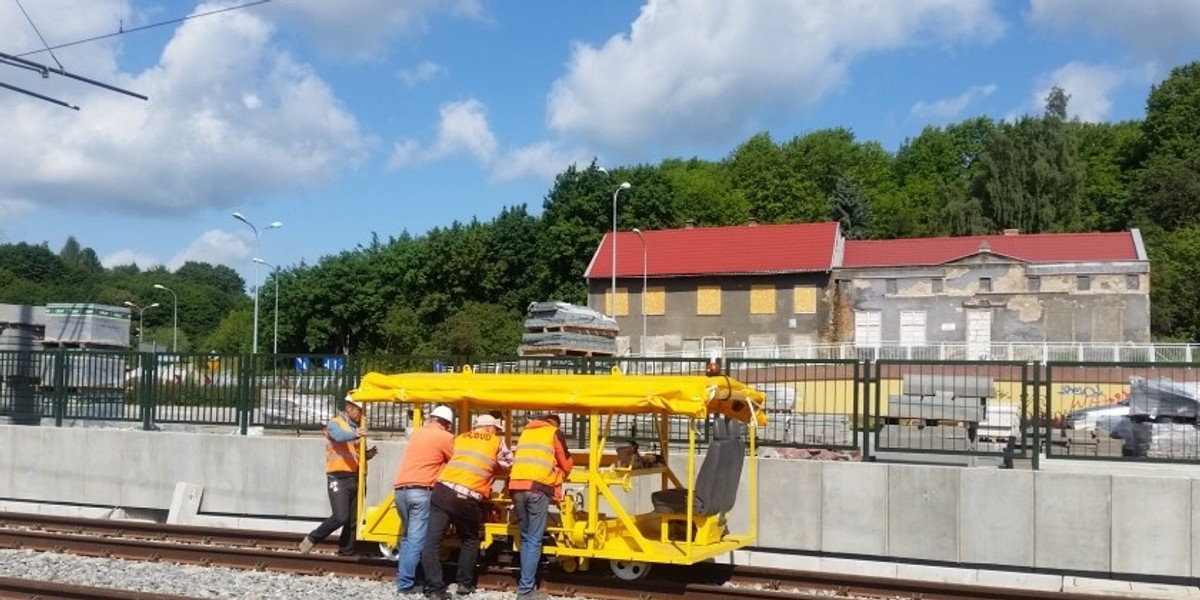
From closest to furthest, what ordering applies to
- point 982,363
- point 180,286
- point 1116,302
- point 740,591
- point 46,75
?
point 740,591 < point 982,363 < point 46,75 < point 1116,302 < point 180,286

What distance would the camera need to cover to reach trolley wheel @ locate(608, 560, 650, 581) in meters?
11.5

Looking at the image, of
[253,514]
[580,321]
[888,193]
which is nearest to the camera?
[253,514]

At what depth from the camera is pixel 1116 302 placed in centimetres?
5419

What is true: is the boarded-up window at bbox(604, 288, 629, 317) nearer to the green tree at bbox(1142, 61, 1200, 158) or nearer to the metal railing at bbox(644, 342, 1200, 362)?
the metal railing at bbox(644, 342, 1200, 362)

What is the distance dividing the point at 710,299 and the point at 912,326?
35.4 feet

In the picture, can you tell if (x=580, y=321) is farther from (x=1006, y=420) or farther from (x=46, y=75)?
(x=1006, y=420)

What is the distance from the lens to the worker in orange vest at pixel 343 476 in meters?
12.9

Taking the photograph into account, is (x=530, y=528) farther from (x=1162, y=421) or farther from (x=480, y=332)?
(x=480, y=332)

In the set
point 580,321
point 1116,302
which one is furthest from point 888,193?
point 580,321

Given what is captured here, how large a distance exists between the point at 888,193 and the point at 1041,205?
22704 millimetres

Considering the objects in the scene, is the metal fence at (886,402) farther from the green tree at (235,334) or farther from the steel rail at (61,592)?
the green tree at (235,334)

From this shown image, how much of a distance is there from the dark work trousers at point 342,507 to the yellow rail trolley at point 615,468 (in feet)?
2.13

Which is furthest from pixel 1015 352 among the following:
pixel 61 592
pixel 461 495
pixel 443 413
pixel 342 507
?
pixel 61 592

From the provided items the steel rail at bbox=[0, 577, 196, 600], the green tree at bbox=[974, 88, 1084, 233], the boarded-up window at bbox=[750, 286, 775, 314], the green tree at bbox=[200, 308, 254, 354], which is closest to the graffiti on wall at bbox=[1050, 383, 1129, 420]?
the steel rail at bbox=[0, 577, 196, 600]
